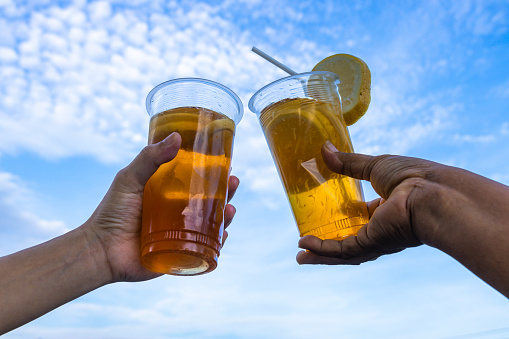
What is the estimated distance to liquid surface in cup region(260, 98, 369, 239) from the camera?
7.70ft

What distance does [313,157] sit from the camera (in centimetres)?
241

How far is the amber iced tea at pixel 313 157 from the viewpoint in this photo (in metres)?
2.35

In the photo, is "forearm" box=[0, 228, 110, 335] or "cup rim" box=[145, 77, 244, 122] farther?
"cup rim" box=[145, 77, 244, 122]

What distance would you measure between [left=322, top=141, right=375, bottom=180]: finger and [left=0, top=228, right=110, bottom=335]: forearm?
1461 mm

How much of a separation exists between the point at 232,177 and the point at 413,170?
1314 millimetres

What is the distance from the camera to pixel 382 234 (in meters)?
2.07

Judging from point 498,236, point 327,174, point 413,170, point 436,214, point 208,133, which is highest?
point 208,133

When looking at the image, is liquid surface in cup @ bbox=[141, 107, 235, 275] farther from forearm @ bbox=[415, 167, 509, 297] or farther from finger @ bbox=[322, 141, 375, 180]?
forearm @ bbox=[415, 167, 509, 297]

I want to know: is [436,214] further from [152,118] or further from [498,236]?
[152,118]

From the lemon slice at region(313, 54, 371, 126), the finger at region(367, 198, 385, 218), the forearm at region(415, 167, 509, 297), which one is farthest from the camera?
the lemon slice at region(313, 54, 371, 126)

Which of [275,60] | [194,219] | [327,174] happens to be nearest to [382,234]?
[327,174]

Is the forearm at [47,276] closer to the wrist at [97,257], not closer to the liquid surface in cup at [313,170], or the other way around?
the wrist at [97,257]

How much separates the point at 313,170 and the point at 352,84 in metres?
0.78

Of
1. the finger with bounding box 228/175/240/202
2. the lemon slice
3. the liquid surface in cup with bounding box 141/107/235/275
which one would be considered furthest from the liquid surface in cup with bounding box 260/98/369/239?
the finger with bounding box 228/175/240/202
